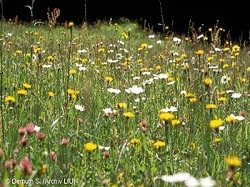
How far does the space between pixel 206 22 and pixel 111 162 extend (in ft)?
37.7

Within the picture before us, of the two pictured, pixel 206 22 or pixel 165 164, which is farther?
pixel 206 22

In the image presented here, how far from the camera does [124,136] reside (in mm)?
2484

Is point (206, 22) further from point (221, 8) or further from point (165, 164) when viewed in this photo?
point (165, 164)

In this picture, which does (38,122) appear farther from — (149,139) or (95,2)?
(95,2)

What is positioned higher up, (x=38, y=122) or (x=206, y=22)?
(x=38, y=122)

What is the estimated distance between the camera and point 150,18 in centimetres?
1457

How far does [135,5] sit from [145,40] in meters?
6.89

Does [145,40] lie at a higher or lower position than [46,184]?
lower

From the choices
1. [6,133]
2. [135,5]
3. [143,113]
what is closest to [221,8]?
[135,5]

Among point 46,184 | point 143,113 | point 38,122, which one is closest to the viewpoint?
point 46,184

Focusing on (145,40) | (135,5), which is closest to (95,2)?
(135,5)

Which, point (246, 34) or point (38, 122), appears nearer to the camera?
point (38, 122)

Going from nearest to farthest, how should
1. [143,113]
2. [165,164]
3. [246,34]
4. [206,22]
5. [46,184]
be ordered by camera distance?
[46,184] → [165,164] → [143,113] → [246,34] → [206,22]

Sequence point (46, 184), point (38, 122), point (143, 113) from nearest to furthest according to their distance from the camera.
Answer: point (46, 184)
point (38, 122)
point (143, 113)
